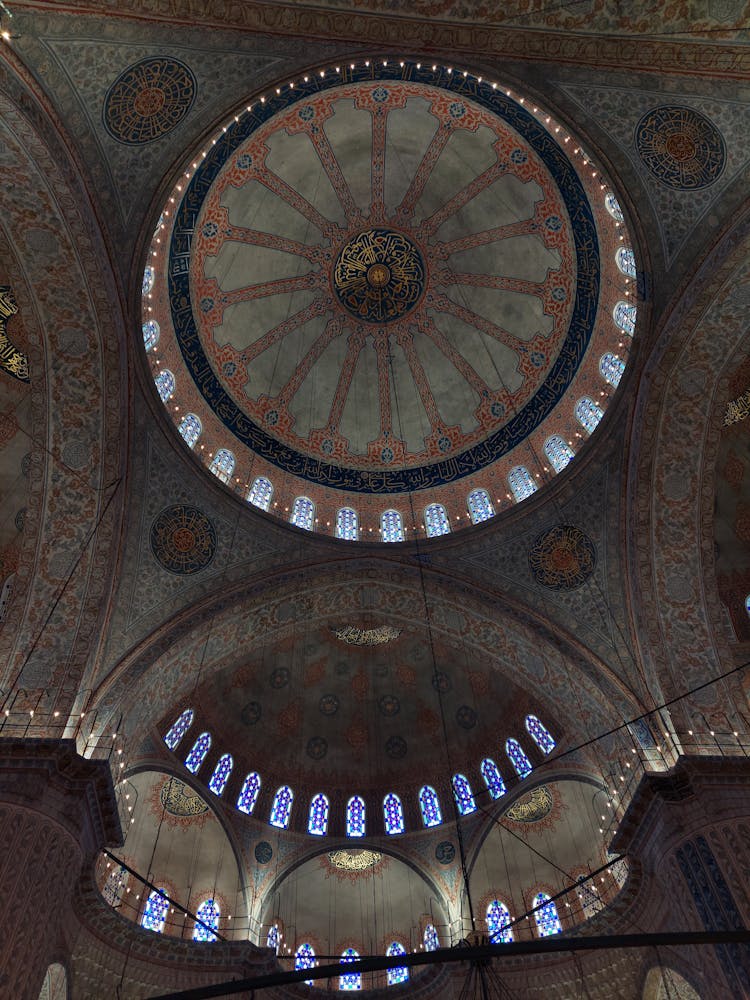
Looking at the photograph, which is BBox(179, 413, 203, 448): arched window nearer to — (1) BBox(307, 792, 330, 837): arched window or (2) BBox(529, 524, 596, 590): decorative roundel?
(2) BBox(529, 524, 596, 590): decorative roundel

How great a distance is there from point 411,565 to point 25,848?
703 cm

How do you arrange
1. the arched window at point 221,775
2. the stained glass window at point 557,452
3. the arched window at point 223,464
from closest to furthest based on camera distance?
the stained glass window at point 557,452
the arched window at point 223,464
the arched window at point 221,775

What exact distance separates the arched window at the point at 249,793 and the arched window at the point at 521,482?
7.66 metres

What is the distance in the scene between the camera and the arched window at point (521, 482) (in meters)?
12.6

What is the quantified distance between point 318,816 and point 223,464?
7382mm

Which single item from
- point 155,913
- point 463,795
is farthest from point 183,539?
point 463,795

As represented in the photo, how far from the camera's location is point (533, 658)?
12.0 metres

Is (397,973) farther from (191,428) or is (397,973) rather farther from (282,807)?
(191,428)

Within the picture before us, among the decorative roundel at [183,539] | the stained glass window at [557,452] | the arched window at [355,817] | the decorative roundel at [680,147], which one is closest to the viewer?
the decorative roundel at [680,147]

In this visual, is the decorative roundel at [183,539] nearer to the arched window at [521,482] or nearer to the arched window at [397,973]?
the arched window at [521,482]

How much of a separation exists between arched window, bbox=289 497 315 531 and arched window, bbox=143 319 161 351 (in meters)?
3.81

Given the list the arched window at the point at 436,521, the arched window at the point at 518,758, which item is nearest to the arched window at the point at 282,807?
the arched window at the point at 518,758

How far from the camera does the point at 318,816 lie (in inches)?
553

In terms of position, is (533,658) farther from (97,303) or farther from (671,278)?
(97,303)
